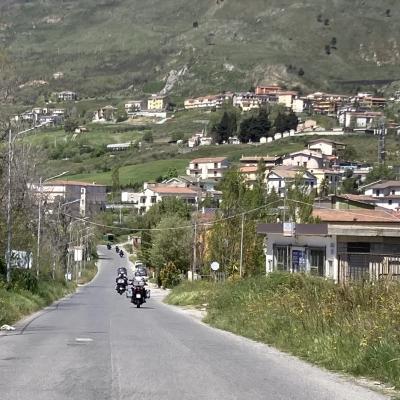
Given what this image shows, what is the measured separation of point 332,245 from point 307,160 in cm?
10046

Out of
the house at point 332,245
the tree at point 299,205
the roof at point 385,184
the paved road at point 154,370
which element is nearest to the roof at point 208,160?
the roof at point 385,184

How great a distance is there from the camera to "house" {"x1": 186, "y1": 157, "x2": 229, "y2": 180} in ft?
478

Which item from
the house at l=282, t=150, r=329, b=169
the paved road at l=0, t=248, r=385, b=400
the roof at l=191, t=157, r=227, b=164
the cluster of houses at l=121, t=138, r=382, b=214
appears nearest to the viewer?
the paved road at l=0, t=248, r=385, b=400

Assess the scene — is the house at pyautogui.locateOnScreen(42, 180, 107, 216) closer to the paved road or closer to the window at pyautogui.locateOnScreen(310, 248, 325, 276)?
the window at pyautogui.locateOnScreen(310, 248, 325, 276)

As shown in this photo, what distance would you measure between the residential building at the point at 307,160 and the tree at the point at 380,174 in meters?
12.4

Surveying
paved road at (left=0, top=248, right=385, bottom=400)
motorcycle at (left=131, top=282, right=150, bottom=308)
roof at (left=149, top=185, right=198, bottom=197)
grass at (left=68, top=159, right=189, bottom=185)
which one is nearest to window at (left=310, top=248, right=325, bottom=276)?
motorcycle at (left=131, top=282, right=150, bottom=308)

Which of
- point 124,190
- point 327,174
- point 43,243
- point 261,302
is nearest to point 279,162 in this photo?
point 327,174

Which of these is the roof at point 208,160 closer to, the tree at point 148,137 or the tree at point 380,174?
the tree at point 380,174

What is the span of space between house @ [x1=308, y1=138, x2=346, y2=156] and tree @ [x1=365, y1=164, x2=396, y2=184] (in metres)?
21.3

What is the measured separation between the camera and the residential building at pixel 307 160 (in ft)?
456

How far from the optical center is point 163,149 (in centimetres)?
17450

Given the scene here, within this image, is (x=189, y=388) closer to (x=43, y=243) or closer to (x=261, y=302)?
(x=261, y=302)

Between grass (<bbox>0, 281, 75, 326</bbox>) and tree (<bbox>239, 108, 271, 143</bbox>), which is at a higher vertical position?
tree (<bbox>239, 108, 271, 143</bbox>)

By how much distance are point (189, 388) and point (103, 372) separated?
222 centimetres
